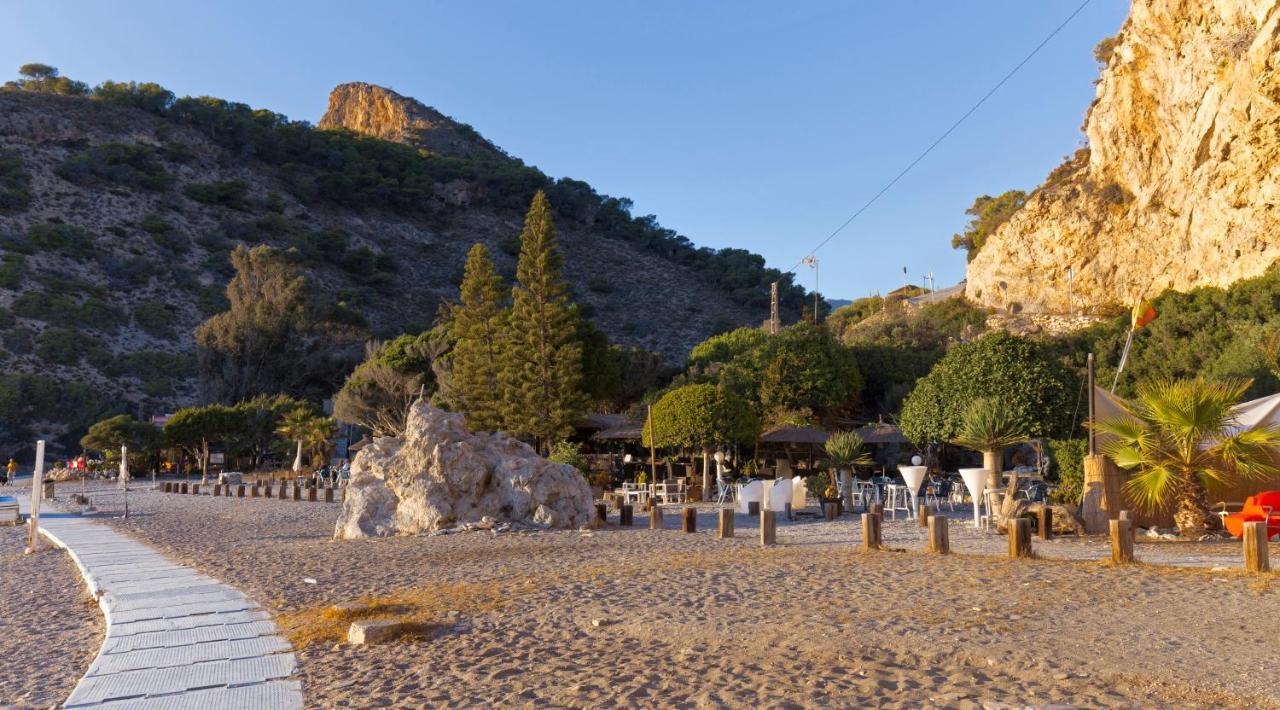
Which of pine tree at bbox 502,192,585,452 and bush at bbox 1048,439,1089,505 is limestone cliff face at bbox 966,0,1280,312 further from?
pine tree at bbox 502,192,585,452

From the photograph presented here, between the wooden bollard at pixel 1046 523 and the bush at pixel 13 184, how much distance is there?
189 ft

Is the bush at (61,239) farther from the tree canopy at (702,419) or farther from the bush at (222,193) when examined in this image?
the tree canopy at (702,419)

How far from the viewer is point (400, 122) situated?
316ft

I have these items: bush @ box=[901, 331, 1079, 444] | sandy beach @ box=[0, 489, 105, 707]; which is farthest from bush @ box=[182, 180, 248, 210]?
bush @ box=[901, 331, 1079, 444]

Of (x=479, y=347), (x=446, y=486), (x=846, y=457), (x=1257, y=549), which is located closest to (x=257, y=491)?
(x=479, y=347)

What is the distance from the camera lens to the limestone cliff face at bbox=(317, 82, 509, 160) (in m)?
90.4

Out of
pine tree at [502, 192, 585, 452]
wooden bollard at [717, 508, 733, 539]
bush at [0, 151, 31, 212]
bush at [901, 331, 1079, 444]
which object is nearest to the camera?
wooden bollard at [717, 508, 733, 539]

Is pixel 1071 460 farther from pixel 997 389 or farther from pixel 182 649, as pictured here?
pixel 182 649

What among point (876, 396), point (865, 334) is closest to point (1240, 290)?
point (876, 396)

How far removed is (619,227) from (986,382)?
2493 inches

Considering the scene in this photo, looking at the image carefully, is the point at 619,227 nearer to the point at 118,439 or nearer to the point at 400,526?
the point at 118,439

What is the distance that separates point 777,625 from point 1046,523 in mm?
6078

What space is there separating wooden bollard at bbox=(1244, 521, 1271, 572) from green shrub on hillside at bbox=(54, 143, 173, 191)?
63991 mm

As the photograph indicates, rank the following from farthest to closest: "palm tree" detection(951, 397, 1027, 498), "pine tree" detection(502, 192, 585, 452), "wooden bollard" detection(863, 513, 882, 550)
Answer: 1. "pine tree" detection(502, 192, 585, 452)
2. "palm tree" detection(951, 397, 1027, 498)
3. "wooden bollard" detection(863, 513, 882, 550)
